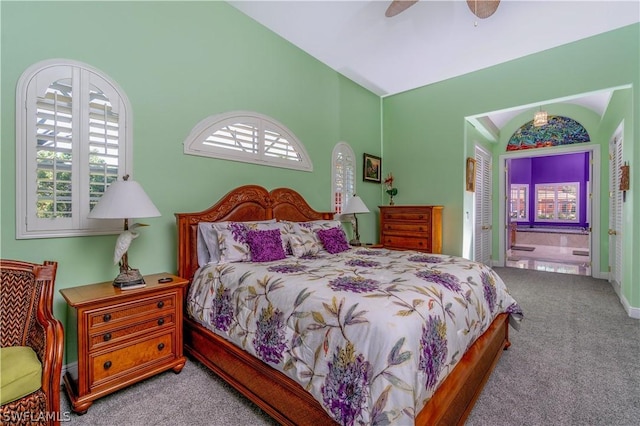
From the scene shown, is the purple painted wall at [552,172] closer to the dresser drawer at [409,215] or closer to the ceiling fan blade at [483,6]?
the dresser drawer at [409,215]

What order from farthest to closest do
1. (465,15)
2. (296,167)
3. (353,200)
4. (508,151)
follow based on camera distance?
(508,151) → (353,200) → (296,167) → (465,15)

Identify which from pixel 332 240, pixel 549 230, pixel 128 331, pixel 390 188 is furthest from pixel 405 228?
pixel 549 230

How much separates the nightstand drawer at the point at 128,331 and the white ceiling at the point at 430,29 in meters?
3.05

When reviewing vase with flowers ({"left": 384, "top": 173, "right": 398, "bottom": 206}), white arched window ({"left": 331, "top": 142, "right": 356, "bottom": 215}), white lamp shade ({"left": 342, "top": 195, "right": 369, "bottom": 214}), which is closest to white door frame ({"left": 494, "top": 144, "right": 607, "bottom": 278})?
vase with flowers ({"left": 384, "top": 173, "right": 398, "bottom": 206})

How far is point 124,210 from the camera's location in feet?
6.23

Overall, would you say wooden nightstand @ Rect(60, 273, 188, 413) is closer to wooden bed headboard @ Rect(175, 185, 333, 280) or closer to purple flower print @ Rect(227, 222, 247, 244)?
wooden bed headboard @ Rect(175, 185, 333, 280)

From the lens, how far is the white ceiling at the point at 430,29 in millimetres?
2936

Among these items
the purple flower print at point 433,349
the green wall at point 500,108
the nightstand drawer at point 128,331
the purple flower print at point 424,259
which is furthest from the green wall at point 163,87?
the purple flower print at point 433,349

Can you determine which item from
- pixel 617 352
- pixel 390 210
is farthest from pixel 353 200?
pixel 617 352

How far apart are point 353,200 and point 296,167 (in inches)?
36.3

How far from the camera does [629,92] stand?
331 centimetres

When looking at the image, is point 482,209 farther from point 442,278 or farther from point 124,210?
point 124,210

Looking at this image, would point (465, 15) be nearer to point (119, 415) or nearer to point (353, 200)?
point (353, 200)

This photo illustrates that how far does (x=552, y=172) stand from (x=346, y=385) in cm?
1164
